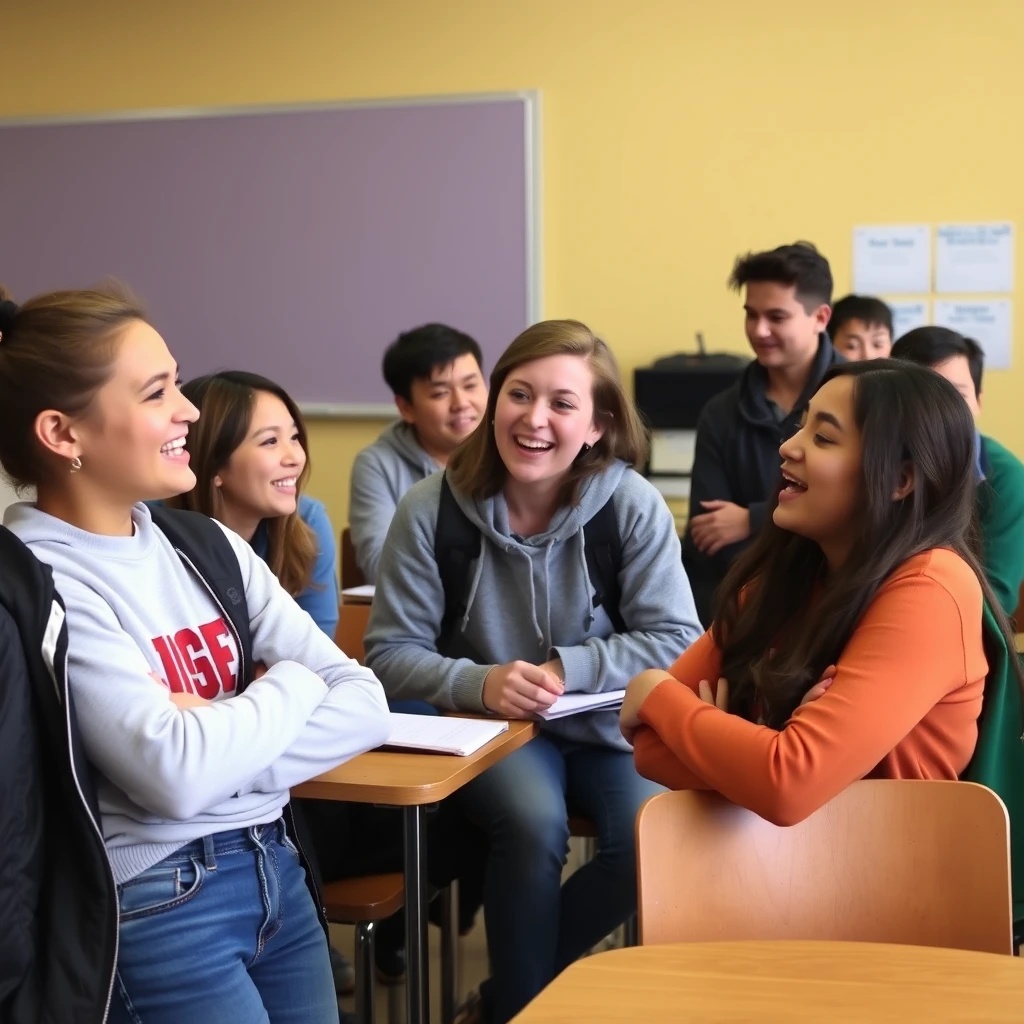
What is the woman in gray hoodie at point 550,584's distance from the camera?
2.21 meters

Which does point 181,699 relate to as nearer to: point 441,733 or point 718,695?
point 441,733

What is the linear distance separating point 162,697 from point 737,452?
89.3 inches

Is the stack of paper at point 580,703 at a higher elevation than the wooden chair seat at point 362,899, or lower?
higher

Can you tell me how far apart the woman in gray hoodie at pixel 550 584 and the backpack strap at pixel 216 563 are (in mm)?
592

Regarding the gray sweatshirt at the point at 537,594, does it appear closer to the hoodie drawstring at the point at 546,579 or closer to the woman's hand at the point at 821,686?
the hoodie drawstring at the point at 546,579

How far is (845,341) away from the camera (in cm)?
424

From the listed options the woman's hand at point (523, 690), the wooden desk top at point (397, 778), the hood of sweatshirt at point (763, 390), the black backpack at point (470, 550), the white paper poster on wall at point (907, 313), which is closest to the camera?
the wooden desk top at point (397, 778)

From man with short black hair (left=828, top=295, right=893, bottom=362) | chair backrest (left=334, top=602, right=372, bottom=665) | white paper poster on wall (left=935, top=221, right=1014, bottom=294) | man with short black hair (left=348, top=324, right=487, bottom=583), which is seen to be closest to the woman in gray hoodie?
chair backrest (left=334, top=602, right=372, bottom=665)

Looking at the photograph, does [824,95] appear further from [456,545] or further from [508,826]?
[508,826]

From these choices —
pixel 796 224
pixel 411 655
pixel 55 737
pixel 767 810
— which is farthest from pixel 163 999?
pixel 796 224

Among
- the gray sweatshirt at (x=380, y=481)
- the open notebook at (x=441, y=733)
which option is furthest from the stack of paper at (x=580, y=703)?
the gray sweatshirt at (x=380, y=481)

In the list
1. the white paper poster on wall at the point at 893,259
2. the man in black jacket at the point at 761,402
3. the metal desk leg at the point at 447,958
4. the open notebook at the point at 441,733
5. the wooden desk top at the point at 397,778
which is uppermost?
the white paper poster on wall at the point at 893,259

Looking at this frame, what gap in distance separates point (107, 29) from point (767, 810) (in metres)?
5.01

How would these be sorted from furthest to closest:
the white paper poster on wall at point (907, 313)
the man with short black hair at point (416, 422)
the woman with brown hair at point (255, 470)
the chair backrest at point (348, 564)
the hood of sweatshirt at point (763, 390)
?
the white paper poster on wall at point (907, 313)
the chair backrest at point (348, 564)
the man with short black hair at point (416, 422)
the hood of sweatshirt at point (763, 390)
the woman with brown hair at point (255, 470)
